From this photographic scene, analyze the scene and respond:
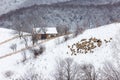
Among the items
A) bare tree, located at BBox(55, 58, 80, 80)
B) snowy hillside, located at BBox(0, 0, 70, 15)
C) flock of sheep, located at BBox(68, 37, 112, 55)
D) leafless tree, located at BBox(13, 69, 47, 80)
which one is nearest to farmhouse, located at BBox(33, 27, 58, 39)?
flock of sheep, located at BBox(68, 37, 112, 55)

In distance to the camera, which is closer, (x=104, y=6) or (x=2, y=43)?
(x=2, y=43)

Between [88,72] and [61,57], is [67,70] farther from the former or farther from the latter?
[61,57]

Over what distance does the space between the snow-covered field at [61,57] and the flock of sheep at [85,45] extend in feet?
1.09

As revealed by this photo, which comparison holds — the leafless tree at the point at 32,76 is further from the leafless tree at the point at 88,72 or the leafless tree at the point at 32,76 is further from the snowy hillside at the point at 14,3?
the snowy hillside at the point at 14,3

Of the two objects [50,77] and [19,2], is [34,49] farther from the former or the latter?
[19,2]

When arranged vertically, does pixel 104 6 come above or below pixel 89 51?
above

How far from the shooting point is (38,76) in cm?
2464

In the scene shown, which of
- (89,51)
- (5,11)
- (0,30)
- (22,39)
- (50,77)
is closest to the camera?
(50,77)

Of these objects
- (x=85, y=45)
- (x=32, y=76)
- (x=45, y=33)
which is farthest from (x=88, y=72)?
(x=45, y=33)

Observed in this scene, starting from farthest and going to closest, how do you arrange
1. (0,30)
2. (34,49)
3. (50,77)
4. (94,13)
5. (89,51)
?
(94,13), (0,30), (34,49), (89,51), (50,77)

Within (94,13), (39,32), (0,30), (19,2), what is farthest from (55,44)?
(19,2)

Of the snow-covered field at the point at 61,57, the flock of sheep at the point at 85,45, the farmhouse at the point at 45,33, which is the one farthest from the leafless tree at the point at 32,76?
the farmhouse at the point at 45,33

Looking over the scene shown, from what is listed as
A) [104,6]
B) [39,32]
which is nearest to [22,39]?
[39,32]

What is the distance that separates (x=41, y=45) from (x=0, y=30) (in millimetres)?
14921
